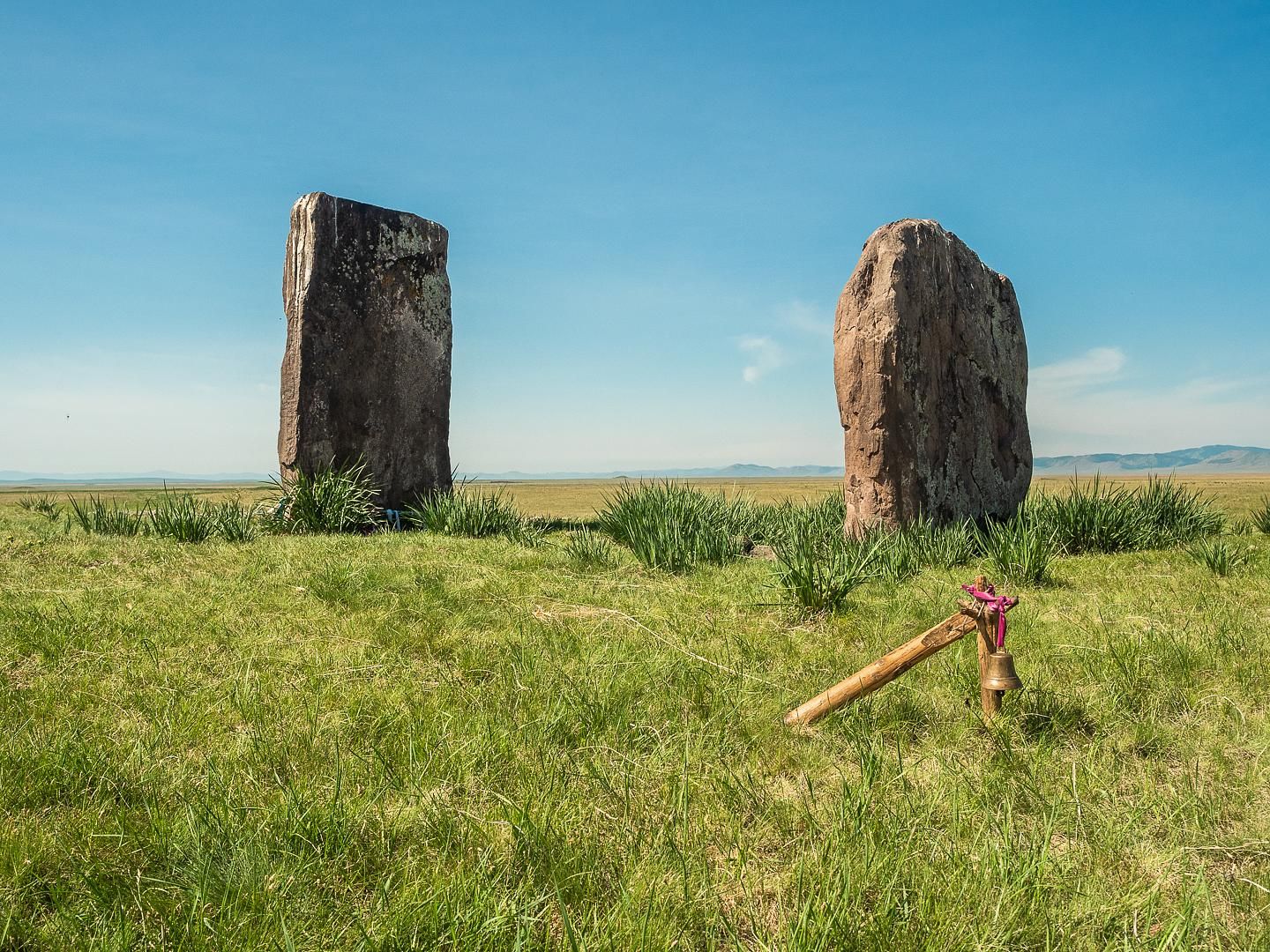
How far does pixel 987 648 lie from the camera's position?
8.79ft

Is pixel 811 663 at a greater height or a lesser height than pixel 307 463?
lesser

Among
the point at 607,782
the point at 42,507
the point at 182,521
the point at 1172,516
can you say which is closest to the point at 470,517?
the point at 182,521

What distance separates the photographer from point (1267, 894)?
1912mm

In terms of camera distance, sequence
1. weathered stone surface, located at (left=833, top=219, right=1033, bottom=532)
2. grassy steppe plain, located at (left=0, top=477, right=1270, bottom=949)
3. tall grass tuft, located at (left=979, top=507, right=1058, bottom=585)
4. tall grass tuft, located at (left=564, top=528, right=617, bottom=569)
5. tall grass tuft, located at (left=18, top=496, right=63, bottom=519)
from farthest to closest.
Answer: tall grass tuft, located at (left=18, top=496, right=63, bottom=519)
weathered stone surface, located at (left=833, top=219, right=1033, bottom=532)
tall grass tuft, located at (left=564, top=528, right=617, bottom=569)
tall grass tuft, located at (left=979, top=507, right=1058, bottom=585)
grassy steppe plain, located at (left=0, top=477, right=1270, bottom=949)

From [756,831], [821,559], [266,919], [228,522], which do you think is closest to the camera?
[266,919]

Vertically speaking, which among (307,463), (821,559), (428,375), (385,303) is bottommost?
(821,559)

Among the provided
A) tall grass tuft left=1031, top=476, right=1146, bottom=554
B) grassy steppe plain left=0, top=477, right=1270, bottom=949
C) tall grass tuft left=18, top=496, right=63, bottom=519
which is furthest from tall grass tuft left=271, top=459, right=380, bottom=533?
tall grass tuft left=1031, top=476, right=1146, bottom=554

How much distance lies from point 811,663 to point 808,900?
6.66 feet

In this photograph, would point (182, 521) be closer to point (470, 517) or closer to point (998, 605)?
point (470, 517)

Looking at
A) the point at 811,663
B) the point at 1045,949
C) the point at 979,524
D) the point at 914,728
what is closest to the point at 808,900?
the point at 1045,949

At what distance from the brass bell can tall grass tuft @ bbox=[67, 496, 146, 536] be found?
7228mm

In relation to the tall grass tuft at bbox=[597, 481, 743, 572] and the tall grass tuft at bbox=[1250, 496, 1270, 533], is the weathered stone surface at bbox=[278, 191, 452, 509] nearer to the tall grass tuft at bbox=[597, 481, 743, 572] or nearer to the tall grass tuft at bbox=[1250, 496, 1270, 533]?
the tall grass tuft at bbox=[597, 481, 743, 572]

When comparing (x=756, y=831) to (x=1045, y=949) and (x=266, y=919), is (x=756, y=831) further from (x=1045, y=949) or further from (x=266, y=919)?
(x=266, y=919)

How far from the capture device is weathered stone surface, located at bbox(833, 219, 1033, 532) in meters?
6.96
